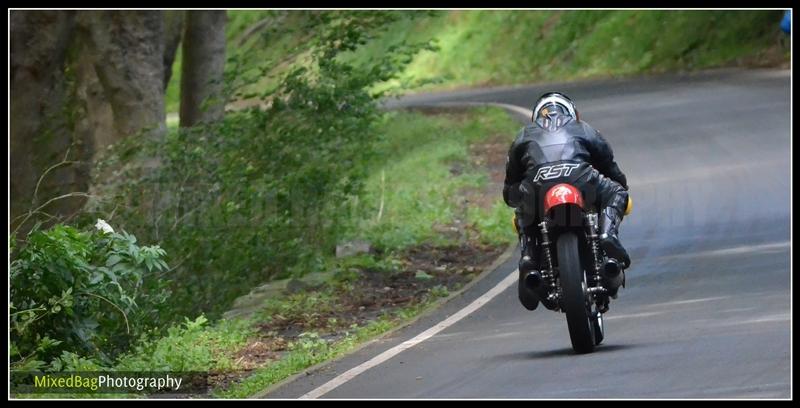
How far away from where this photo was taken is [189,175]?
1930 cm

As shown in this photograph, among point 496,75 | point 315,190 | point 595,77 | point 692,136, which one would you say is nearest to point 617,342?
point 315,190

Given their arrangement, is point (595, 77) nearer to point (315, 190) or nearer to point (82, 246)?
point (315, 190)

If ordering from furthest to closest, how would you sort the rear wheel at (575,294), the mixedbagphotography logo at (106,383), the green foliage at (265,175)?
the green foliage at (265,175) < the mixedbagphotography logo at (106,383) < the rear wheel at (575,294)

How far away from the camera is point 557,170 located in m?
11.1

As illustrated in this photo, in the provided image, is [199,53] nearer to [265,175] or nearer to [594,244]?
[265,175]

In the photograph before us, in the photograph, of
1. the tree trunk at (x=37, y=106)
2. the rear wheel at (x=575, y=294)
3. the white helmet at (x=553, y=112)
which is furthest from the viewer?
the tree trunk at (x=37, y=106)

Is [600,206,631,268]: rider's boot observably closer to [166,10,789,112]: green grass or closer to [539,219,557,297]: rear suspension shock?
[539,219,557,297]: rear suspension shock

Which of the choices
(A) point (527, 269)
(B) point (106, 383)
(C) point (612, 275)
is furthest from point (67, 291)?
(C) point (612, 275)

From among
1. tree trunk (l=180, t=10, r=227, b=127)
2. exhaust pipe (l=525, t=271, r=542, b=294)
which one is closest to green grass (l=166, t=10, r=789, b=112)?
tree trunk (l=180, t=10, r=227, b=127)

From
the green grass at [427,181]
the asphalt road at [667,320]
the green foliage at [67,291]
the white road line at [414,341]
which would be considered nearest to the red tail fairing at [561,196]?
the asphalt road at [667,320]

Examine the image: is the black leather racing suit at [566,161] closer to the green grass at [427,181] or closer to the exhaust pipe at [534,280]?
the exhaust pipe at [534,280]

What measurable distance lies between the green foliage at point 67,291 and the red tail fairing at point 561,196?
3.25m

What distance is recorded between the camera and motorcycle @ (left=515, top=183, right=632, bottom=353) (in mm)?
10773

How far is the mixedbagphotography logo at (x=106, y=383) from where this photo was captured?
1085 centimetres
